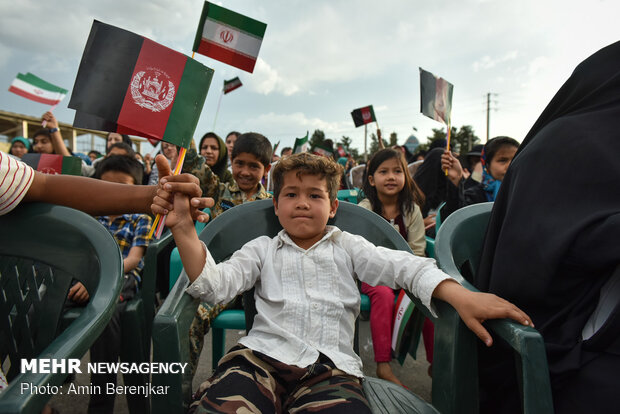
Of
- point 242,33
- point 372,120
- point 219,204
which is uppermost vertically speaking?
point 372,120

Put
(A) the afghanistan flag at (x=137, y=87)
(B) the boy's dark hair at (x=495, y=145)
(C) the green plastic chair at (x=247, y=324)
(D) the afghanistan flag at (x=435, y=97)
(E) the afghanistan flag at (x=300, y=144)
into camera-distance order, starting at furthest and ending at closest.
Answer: (E) the afghanistan flag at (x=300, y=144), (D) the afghanistan flag at (x=435, y=97), (B) the boy's dark hair at (x=495, y=145), (A) the afghanistan flag at (x=137, y=87), (C) the green plastic chair at (x=247, y=324)

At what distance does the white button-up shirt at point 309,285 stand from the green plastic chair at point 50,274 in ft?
0.91

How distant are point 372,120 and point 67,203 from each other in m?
5.74

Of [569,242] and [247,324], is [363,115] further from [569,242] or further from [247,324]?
[569,242]

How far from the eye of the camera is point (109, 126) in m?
1.31

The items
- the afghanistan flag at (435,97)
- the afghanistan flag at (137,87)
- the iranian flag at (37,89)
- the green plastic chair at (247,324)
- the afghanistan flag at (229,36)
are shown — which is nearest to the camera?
the green plastic chair at (247,324)

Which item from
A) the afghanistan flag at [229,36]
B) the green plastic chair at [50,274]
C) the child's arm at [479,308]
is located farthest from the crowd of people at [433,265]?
the afghanistan flag at [229,36]

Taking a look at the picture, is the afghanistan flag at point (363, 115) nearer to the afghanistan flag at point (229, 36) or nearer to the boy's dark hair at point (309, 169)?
the afghanistan flag at point (229, 36)

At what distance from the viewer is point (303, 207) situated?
1508 millimetres

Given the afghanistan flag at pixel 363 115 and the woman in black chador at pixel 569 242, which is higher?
the afghanistan flag at pixel 363 115

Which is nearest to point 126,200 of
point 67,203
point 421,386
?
point 67,203

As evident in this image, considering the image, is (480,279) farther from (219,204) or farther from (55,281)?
(219,204)

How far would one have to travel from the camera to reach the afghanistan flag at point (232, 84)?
6.09 meters

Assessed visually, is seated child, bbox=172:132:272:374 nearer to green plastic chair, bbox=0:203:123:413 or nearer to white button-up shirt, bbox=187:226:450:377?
white button-up shirt, bbox=187:226:450:377
